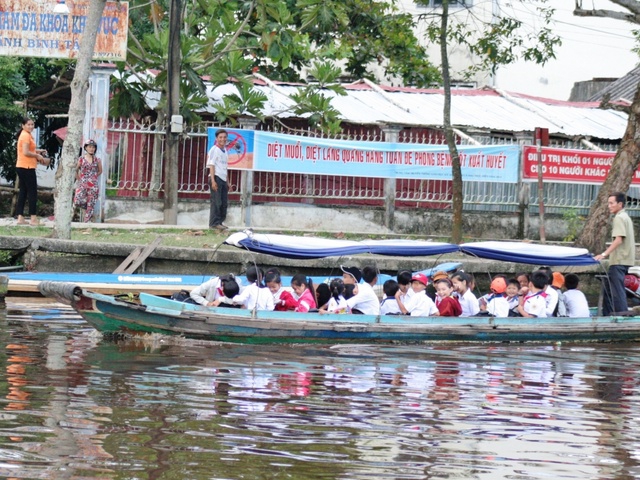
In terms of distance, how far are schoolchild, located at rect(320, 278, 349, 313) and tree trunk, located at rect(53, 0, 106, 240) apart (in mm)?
4567

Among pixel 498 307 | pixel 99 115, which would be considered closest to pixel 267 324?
pixel 498 307

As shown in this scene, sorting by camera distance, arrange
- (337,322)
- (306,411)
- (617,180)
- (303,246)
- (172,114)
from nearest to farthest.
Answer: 1. (306,411)
2. (337,322)
3. (303,246)
4. (617,180)
5. (172,114)

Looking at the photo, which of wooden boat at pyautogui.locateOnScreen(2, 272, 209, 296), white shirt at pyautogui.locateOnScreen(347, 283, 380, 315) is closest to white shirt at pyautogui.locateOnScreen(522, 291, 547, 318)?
white shirt at pyautogui.locateOnScreen(347, 283, 380, 315)

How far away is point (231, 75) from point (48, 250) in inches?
228

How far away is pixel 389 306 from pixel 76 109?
18.2ft

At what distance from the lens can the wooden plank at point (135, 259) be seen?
16219 mm

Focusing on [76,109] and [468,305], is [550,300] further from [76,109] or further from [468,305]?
[76,109]

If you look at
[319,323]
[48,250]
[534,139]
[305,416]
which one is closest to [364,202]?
[534,139]

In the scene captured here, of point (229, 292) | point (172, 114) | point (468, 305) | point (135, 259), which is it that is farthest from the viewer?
point (172, 114)

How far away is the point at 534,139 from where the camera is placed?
21.6m

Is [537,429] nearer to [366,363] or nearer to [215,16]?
[366,363]

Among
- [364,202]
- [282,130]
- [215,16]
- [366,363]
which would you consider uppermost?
[215,16]

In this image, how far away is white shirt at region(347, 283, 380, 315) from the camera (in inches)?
528

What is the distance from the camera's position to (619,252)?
47.8 feet
